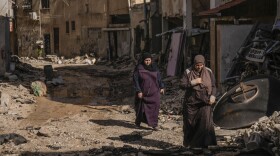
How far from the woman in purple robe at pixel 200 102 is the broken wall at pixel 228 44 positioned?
4683 millimetres

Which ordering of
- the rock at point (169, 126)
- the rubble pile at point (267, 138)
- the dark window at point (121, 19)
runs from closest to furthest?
the rubble pile at point (267, 138) < the rock at point (169, 126) < the dark window at point (121, 19)

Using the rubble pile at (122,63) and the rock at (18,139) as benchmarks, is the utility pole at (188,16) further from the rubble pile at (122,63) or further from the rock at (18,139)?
the rock at (18,139)

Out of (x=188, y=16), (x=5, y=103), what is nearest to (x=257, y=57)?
(x=5, y=103)

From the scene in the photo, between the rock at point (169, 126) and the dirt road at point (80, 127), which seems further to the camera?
the rock at point (169, 126)

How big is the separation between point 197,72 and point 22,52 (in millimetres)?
33911

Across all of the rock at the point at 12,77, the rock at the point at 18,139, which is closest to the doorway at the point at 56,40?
the rock at the point at 12,77

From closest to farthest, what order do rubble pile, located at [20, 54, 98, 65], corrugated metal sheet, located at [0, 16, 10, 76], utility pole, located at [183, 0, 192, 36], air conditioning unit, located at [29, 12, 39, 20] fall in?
utility pole, located at [183, 0, 192, 36]
corrugated metal sheet, located at [0, 16, 10, 76]
rubble pile, located at [20, 54, 98, 65]
air conditioning unit, located at [29, 12, 39, 20]

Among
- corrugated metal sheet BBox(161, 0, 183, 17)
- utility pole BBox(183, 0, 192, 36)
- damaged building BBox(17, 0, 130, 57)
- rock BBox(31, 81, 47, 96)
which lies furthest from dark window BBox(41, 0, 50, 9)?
rock BBox(31, 81, 47, 96)

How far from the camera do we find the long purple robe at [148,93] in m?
A: 9.97

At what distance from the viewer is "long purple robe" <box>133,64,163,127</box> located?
32.7 ft

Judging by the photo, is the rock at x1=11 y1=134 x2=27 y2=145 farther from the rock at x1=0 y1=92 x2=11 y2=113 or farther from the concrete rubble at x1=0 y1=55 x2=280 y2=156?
the rock at x1=0 y1=92 x2=11 y2=113

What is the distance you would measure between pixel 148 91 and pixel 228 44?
10.6ft

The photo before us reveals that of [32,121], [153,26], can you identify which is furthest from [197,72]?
[153,26]

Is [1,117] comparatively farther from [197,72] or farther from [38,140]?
[197,72]
